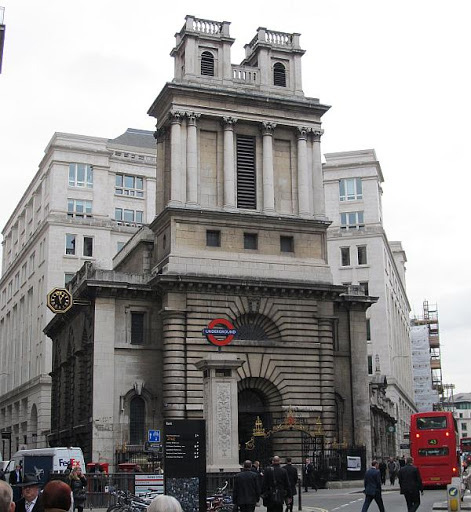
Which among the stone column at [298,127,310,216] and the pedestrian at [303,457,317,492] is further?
the stone column at [298,127,310,216]

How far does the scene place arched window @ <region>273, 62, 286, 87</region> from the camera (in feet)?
194

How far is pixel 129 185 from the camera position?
92000mm

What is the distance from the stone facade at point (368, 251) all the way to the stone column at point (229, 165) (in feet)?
123

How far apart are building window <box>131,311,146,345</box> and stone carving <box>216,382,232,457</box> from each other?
19.1 m

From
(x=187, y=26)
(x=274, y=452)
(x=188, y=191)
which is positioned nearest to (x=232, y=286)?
(x=188, y=191)

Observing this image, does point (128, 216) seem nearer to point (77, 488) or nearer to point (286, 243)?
point (286, 243)

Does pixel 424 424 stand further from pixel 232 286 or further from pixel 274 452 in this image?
pixel 232 286

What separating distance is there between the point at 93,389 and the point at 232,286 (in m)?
10.2

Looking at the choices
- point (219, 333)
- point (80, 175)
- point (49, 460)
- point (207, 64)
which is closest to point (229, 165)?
point (207, 64)

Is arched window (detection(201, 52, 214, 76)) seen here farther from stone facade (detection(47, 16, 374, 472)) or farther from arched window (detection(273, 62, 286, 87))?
arched window (detection(273, 62, 286, 87))

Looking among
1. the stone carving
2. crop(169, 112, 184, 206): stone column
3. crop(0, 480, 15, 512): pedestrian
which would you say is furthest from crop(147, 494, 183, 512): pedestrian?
crop(169, 112, 184, 206): stone column

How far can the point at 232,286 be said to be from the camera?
52562 mm

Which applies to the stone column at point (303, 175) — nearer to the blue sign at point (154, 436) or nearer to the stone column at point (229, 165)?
the stone column at point (229, 165)

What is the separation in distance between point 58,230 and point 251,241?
34.1m
